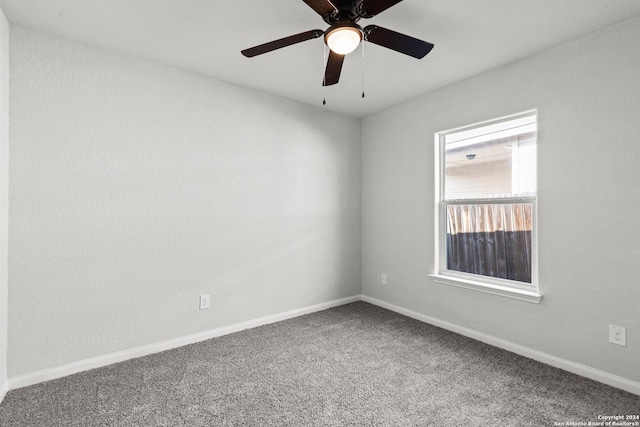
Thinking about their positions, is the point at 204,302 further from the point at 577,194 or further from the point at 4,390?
the point at 577,194

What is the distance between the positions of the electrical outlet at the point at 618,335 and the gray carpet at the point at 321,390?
0.30 m

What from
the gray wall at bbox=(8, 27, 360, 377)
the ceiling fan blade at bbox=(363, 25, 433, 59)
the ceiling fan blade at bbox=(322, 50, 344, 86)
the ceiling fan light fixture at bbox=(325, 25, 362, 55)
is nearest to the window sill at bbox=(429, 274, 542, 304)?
the gray wall at bbox=(8, 27, 360, 377)

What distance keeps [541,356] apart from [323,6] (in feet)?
9.32

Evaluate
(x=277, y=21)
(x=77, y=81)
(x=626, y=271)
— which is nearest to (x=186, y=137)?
(x=77, y=81)

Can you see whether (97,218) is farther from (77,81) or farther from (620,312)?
(620,312)

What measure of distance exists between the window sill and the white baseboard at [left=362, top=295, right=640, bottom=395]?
387 millimetres

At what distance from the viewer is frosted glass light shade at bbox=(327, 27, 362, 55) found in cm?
165

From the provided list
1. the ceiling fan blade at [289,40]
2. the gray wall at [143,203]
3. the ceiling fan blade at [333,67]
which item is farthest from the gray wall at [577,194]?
the ceiling fan blade at [289,40]

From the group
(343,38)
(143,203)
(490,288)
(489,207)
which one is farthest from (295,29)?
(490,288)

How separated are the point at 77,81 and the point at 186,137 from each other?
2.67 ft

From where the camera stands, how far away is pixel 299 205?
3.61 m

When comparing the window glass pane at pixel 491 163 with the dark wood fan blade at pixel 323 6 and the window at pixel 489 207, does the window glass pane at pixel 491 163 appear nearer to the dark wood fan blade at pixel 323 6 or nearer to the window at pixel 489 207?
the window at pixel 489 207

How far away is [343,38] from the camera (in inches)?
66.3

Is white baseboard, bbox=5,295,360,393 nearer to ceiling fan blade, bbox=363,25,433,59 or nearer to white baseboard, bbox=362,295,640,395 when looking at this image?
white baseboard, bbox=362,295,640,395
